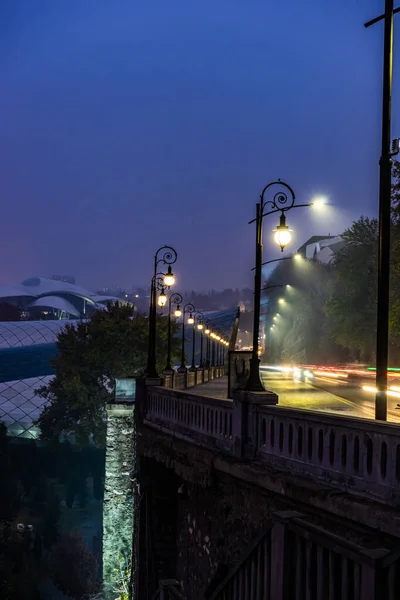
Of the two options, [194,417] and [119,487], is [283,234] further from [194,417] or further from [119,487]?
[119,487]

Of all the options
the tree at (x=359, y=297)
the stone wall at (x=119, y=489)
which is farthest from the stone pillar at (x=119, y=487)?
the tree at (x=359, y=297)

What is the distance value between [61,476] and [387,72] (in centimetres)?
5756

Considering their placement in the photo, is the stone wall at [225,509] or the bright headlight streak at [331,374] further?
the bright headlight streak at [331,374]

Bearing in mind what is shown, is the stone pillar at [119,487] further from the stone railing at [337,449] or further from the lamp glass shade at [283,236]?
the stone railing at [337,449]

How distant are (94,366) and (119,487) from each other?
27926 mm

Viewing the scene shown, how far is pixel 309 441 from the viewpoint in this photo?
9188 millimetres

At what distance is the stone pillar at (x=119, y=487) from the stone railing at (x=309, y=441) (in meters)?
11.1

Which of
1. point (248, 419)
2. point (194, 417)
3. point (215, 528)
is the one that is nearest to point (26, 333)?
point (194, 417)

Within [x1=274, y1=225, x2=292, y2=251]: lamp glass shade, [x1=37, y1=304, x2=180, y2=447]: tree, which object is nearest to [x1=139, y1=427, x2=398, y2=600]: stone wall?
[x1=274, y1=225, x2=292, y2=251]: lamp glass shade

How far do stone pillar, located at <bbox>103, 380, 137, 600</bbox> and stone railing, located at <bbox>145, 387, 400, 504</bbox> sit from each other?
11.1m

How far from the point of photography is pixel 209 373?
5569 centimetres

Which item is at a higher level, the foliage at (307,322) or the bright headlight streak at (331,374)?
the foliage at (307,322)

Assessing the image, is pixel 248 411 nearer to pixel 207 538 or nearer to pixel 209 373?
pixel 207 538

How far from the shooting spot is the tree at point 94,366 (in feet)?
169
